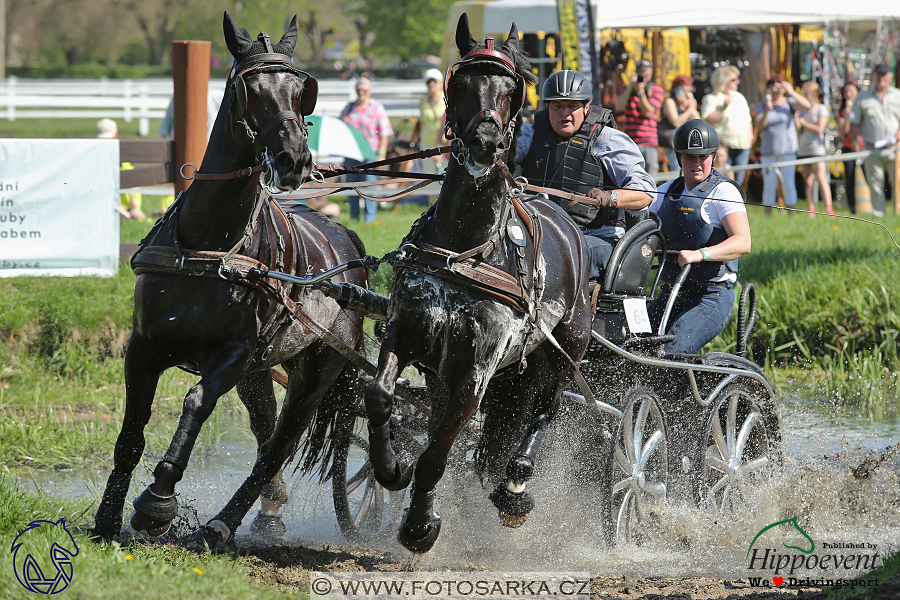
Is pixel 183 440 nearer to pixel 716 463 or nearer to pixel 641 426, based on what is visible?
pixel 641 426

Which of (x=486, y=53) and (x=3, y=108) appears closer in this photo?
(x=486, y=53)

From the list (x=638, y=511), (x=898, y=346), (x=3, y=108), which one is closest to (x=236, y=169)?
(x=638, y=511)

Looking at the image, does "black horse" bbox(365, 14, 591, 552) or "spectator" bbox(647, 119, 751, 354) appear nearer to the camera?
"black horse" bbox(365, 14, 591, 552)

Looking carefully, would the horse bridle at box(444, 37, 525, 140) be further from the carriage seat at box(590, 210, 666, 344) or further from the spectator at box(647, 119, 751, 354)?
the spectator at box(647, 119, 751, 354)

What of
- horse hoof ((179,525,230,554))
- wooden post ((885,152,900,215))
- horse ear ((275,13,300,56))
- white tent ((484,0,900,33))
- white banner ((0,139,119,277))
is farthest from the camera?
white tent ((484,0,900,33))

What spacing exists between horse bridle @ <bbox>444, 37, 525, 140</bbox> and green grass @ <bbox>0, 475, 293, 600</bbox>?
191cm

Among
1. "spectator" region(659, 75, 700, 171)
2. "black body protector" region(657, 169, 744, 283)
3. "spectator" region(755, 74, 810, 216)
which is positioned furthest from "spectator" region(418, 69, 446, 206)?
"black body protector" region(657, 169, 744, 283)

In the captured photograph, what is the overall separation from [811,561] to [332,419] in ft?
8.36

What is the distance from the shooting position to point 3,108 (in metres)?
28.5

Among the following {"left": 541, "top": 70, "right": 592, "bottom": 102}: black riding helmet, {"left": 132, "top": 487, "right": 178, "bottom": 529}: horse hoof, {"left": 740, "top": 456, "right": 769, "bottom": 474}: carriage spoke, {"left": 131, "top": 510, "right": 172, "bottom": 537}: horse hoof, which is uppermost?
{"left": 541, "top": 70, "right": 592, "bottom": 102}: black riding helmet

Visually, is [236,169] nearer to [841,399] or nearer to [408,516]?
[408,516]

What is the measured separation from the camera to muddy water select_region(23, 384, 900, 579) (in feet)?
16.0

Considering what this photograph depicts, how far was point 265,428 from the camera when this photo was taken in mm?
5465

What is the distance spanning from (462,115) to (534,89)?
1191cm
